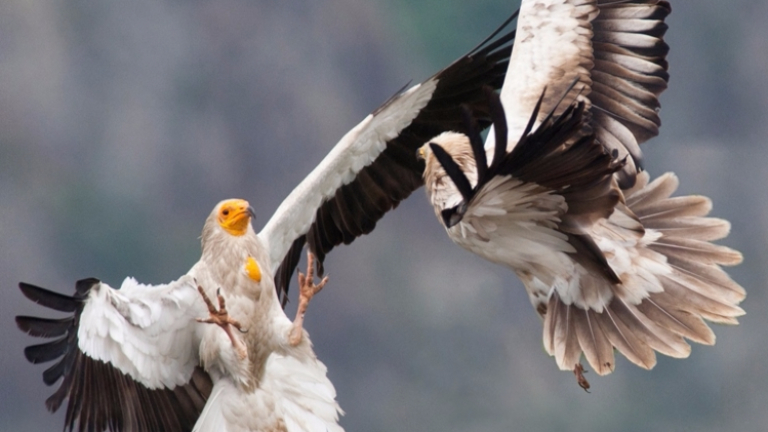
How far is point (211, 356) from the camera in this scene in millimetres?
4391

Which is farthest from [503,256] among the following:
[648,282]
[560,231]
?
[648,282]

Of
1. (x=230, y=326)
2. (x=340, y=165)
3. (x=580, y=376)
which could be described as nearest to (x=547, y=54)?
(x=340, y=165)

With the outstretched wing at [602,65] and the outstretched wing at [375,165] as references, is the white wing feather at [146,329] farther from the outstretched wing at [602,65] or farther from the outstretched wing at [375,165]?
the outstretched wing at [602,65]

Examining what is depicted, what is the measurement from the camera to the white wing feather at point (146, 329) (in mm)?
4059

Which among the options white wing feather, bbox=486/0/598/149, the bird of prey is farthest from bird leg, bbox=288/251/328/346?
white wing feather, bbox=486/0/598/149

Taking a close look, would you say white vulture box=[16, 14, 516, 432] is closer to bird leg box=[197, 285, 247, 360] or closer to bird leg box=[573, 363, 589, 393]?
bird leg box=[197, 285, 247, 360]

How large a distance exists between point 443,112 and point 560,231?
1.11m

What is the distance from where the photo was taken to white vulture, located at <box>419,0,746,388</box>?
357cm

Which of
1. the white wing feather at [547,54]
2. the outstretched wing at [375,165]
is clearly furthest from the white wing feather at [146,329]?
the white wing feather at [547,54]

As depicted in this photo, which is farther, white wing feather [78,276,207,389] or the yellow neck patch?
the yellow neck patch

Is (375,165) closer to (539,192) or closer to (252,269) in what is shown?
(252,269)

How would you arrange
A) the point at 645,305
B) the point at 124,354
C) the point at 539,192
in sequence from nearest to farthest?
the point at 539,192
the point at 645,305
the point at 124,354

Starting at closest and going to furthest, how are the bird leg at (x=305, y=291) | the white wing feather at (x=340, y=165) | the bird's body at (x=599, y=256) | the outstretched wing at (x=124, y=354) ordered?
1. the bird's body at (x=599, y=256)
2. the outstretched wing at (x=124, y=354)
3. the bird leg at (x=305, y=291)
4. the white wing feather at (x=340, y=165)

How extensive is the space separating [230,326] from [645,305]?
147cm
